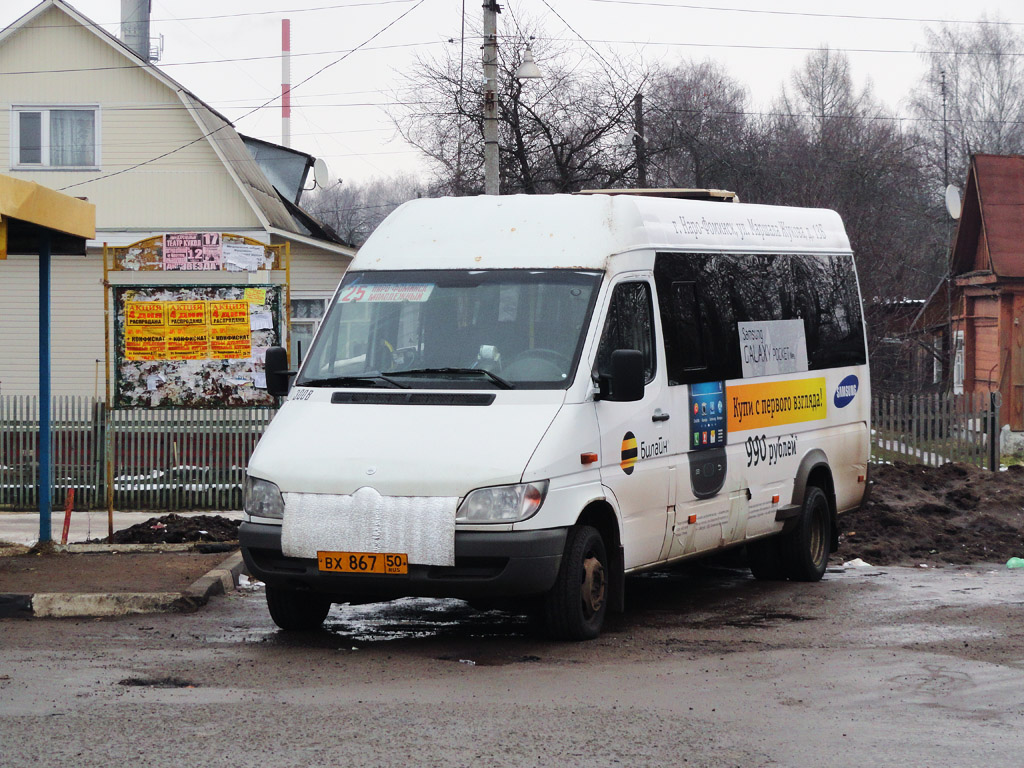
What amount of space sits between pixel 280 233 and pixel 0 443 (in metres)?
9.04

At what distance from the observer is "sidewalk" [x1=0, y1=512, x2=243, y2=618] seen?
9.16 m

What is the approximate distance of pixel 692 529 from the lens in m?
9.41

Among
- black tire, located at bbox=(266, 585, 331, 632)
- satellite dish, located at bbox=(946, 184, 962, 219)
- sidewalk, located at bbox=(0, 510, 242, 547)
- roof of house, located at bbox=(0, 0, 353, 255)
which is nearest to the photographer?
black tire, located at bbox=(266, 585, 331, 632)

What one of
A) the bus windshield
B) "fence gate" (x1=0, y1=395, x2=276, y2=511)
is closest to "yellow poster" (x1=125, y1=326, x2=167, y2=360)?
"fence gate" (x1=0, y1=395, x2=276, y2=511)

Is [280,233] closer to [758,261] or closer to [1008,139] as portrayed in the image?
[758,261]

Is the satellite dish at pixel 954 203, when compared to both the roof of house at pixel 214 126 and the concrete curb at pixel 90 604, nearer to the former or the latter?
the roof of house at pixel 214 126

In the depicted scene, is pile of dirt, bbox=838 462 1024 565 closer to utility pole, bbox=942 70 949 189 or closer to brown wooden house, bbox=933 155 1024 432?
brown wooden house, bbox=933 155 1024 432

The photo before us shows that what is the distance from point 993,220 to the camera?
93.8ft

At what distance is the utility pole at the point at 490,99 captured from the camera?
21.7 metres

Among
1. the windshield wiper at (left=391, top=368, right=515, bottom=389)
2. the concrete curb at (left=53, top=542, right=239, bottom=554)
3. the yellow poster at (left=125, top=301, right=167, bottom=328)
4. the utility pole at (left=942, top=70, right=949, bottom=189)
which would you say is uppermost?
the utility pole at (left=942, top=70, right=949, bottom=189)

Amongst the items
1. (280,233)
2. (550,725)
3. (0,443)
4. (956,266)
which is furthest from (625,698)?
(956,266)

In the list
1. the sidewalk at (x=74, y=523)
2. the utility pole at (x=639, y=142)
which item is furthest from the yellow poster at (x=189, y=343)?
the utility pole at (x=639, y=142)

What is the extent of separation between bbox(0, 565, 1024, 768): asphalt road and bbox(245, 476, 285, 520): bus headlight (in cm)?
77

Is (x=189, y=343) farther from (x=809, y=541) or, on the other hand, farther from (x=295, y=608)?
(x=809, y=541)
